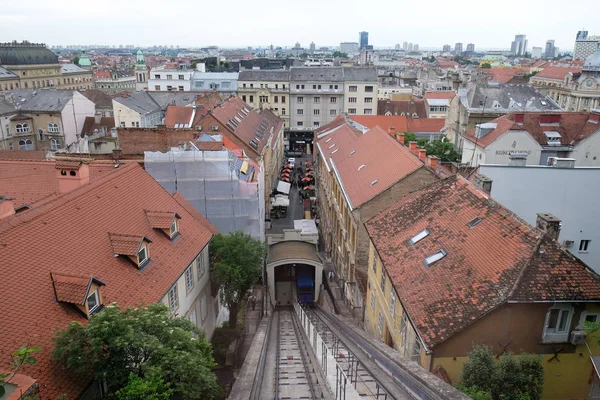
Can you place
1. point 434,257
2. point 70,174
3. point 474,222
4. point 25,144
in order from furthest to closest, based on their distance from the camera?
point 25,144
point 70,174
point 474,222
point 434,257

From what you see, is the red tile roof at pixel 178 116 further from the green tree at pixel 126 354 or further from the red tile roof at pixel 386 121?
the green tree at pixel 126 354

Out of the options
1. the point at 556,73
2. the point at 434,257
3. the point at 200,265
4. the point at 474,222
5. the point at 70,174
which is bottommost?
the point at 200,265

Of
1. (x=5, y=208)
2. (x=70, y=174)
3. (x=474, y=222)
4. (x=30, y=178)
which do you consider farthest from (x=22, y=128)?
(x=474, y=222)

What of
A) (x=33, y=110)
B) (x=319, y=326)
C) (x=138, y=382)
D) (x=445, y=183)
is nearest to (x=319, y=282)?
(x=319, y=326)

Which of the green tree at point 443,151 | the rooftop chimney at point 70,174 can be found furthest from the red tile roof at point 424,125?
the rooftop chimney at point 70,174

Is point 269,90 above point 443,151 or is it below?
above

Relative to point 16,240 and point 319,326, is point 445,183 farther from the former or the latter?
point 16,240

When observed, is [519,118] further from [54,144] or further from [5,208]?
[54,144]
